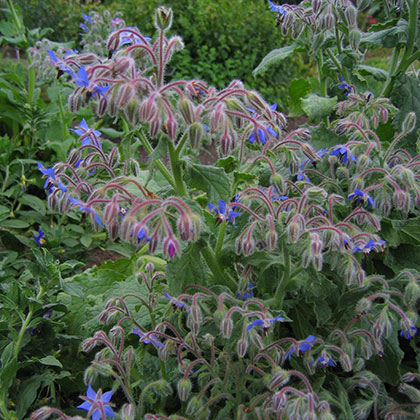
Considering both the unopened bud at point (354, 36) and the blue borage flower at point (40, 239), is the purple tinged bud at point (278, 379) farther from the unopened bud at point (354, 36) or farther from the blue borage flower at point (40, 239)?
the blue borage flower at point (40, 239)

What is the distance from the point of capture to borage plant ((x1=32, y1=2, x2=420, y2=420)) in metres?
1.39

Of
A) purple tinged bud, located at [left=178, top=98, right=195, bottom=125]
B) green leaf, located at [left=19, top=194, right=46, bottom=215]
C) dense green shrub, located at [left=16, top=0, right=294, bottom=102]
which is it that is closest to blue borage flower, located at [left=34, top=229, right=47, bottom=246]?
green leaf, located at [left=19, top=194, right=46, bottom=215]

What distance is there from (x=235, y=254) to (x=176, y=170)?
0.33 meters

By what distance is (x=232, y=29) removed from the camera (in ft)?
19.8

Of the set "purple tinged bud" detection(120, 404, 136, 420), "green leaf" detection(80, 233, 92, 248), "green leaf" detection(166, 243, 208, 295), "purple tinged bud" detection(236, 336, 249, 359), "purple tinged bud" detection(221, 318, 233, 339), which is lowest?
"green leaf" detection(80, 233, 92, 248)

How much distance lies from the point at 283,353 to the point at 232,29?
502 centimetres

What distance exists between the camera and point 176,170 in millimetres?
1557

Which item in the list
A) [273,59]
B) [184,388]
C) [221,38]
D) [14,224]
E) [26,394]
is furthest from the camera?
[221,38]

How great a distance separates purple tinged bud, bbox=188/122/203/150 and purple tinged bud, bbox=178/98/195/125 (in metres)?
0.01

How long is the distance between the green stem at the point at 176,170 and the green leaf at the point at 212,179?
0.03 meters

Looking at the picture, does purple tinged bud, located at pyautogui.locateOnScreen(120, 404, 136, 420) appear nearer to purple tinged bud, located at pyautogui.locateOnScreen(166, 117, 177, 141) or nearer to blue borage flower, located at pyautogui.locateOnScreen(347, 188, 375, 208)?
purple tinged bud, located at pyautogui.locateOnScreen(166, 117, 177, 141)

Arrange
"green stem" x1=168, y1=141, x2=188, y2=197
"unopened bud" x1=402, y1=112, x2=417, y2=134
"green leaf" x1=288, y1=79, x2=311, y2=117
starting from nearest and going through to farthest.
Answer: "green stem" x1=168, y1=141, x2=188, y2=197 → "unopened bud" x1=402, y1=112, x2=417, y2=134 → "green leaf" x1=288, y1=79, x2=311, y2=117

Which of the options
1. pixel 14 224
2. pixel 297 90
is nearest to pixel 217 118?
pixel 297 90

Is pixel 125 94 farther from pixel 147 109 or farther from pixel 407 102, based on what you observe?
pixel 407 102
